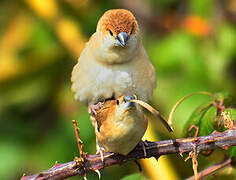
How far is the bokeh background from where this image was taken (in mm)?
3203

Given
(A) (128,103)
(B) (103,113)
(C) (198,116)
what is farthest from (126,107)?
(C) (198,116)

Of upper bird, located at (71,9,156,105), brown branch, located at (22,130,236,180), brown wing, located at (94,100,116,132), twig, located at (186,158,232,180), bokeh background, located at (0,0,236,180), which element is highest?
bokeh background, located at (0,0,236,180)

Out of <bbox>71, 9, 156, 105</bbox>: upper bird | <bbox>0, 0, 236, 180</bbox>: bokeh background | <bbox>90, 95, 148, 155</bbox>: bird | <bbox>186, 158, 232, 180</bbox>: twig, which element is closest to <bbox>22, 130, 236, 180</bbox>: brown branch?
<bbox>90, 95, 148, 155</bbox>: bird

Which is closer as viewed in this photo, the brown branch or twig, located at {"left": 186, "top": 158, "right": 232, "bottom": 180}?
the brown branch

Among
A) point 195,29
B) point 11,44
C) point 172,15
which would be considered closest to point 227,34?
point 195,29

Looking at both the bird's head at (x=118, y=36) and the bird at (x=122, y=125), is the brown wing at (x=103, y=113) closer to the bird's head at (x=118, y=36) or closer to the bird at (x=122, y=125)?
the bird at (x=122, y=125)

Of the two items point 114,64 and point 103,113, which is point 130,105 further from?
point 114,64

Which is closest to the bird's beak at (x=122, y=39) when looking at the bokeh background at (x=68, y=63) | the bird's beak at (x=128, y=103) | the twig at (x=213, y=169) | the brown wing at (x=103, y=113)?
the brown wing at (x=103, y=113)

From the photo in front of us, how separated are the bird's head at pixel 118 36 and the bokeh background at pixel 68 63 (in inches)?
46.2

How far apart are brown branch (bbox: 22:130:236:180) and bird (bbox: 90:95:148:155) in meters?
0.04

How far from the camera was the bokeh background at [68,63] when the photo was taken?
10.5 ft

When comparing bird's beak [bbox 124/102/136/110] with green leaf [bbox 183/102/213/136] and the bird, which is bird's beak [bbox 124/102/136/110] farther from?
green leaf [bbox 183/102/213/136]

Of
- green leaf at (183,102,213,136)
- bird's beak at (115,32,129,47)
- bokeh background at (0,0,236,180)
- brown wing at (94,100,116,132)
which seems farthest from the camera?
bokeh background at (0,0,236,180)

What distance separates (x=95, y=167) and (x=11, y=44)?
7.84 ft
